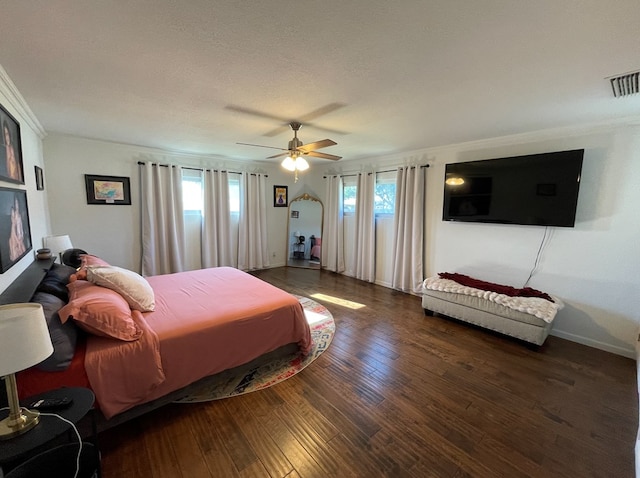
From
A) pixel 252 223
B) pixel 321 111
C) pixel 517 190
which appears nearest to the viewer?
pixel 321 111

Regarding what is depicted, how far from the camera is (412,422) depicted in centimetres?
185

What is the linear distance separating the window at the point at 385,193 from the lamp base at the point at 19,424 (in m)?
4.55

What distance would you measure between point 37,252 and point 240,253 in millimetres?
3010

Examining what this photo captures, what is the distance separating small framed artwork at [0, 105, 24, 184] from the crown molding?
163 millimetres

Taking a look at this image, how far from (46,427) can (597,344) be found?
14.9 ft

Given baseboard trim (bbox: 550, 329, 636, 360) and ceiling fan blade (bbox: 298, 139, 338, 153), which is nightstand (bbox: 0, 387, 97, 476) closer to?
ceiling fan blade (bbox: 298, 139, 338, 153)

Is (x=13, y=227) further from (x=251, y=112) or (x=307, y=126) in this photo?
(x=307, y=126)

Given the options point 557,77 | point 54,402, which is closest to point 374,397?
point 54,402

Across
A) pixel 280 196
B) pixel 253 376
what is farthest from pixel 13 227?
pixel 280 196

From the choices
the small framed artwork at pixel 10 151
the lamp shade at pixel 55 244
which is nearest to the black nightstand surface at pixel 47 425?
the small framed artwork at pixel 10 151

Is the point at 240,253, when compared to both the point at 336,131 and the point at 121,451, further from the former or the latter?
the point at 121,451

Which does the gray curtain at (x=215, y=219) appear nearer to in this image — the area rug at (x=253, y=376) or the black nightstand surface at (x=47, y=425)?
the area rug at (x=253, y=376)

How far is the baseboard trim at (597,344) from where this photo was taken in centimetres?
269

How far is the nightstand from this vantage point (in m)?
1.01
